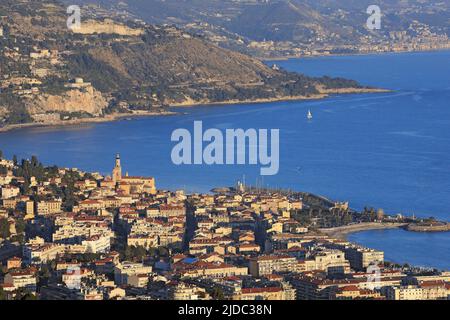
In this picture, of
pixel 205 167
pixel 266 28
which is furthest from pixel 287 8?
pixel 205 167

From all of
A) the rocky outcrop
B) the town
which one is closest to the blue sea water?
the town

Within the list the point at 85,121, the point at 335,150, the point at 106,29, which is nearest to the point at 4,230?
the point at 335,150

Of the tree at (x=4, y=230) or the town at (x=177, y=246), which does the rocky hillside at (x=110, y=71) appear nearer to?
the town at (x=177, y=246)

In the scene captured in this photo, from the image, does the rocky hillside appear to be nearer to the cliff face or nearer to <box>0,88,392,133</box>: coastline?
the cliff face

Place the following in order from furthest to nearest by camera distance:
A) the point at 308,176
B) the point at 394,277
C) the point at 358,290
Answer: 1. the point at 308,176
2. the point at 394,277
3. the point at 358,290

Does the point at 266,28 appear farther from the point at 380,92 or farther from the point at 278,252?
the point at 278,252

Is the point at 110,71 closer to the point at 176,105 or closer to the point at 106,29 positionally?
the point at 106,29
